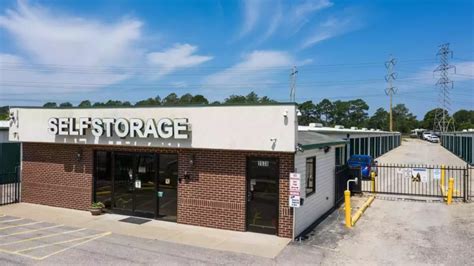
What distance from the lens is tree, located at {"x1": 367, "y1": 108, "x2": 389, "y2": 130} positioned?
133m

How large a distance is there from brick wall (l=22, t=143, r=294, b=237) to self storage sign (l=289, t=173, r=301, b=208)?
1.28 ft

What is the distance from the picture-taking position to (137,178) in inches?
527

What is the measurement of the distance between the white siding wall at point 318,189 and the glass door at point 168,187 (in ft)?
13.2

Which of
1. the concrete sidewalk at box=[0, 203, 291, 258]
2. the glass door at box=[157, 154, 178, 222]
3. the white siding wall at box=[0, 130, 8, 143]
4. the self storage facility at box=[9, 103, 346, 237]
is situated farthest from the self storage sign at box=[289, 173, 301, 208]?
the white siding wall at box=[0, 130, 8, 143]

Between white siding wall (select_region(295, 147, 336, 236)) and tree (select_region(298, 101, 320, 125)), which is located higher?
tree (select_region(298, 101, 320, 125))

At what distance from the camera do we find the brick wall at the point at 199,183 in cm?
1155

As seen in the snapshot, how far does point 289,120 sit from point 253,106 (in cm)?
117

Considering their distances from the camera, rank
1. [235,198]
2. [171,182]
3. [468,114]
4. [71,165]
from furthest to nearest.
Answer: [468,114]
[71,165]
[171,182]
[235,198]

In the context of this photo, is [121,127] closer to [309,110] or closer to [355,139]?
[355,139]

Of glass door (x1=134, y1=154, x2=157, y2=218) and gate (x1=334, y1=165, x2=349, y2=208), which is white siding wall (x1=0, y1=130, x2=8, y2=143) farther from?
gate (x1=334, y1=165, x2=349, y2=208)

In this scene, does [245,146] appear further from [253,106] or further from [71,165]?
[71,165]

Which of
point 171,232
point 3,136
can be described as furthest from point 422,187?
point 3,136

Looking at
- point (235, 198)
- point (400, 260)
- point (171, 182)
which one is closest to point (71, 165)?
point (171, 182)

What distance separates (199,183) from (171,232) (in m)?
1.69
